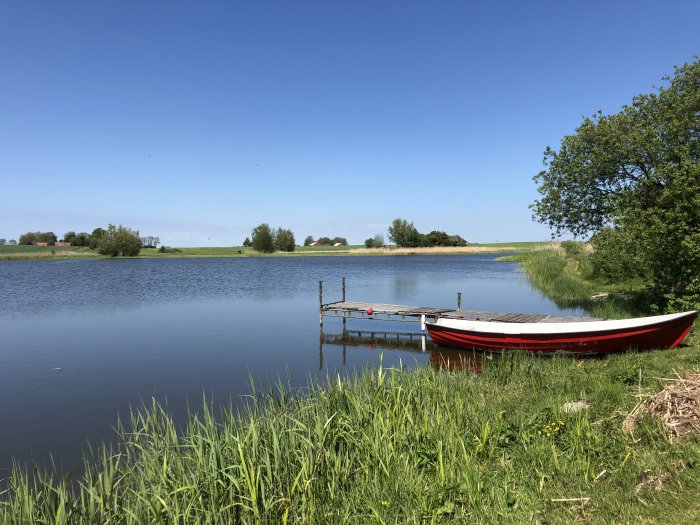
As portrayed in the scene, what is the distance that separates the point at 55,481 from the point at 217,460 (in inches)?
180

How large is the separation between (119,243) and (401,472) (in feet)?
397

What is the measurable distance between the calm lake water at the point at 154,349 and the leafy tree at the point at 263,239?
91.3 metres

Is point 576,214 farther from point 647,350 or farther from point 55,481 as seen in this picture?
point 55,481

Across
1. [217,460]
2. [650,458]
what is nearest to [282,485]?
[217,460]

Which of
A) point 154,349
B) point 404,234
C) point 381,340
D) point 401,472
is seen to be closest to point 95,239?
point 404,234

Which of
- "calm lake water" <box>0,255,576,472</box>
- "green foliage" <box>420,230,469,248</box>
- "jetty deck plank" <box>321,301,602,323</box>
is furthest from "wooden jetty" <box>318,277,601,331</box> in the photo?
"green foliage" <box>420,230,469,248</box>

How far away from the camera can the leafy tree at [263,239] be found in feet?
436

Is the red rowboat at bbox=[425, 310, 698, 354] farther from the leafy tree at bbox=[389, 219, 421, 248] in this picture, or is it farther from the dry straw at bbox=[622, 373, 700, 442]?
the leafy tree at bbox=[389, 219, 421, 248]

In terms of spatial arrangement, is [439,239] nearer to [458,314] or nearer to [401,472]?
[458,314]

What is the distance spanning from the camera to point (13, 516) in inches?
197

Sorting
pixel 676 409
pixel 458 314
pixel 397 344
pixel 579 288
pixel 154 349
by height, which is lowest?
pixel 397 344

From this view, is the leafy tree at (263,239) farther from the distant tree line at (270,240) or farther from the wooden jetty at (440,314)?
the wooden jetty at (440,314)

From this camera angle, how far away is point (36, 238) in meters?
160

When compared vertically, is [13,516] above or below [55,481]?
above
